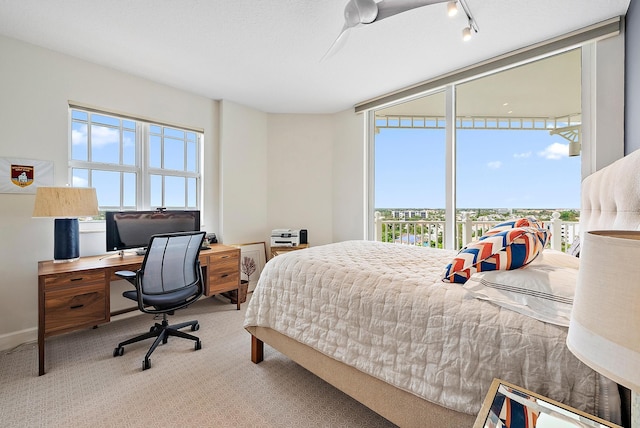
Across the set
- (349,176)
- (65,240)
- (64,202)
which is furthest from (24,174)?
(349,176)

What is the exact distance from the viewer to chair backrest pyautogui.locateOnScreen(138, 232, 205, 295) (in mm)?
2098

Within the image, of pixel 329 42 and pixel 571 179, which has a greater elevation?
pixel 329 42

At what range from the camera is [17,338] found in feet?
7.68

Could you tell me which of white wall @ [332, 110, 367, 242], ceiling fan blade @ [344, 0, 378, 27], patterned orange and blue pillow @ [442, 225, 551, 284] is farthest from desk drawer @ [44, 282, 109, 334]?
white wall @ [332, 110, 367, 242]

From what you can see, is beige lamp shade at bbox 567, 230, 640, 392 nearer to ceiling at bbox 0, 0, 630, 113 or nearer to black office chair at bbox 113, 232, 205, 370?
ceiling at bbox 0, 0, 630, 113

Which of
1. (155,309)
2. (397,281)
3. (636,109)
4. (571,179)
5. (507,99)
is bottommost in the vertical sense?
(155,309)

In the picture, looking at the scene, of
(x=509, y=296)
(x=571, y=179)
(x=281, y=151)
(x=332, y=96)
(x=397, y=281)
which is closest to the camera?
(x=509, y=296)

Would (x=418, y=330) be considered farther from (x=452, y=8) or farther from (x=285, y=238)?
(x=285, y=238)

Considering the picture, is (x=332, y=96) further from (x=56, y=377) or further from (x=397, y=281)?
(x=56, y=377)

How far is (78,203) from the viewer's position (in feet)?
7.57

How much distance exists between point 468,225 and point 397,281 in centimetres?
244

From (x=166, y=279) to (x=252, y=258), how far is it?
1817 millimetres

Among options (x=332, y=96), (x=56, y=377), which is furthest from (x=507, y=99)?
(x=56, y=377)

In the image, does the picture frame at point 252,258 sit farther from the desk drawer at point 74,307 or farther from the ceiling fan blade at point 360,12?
the ceiling fan blade at point 360,12
